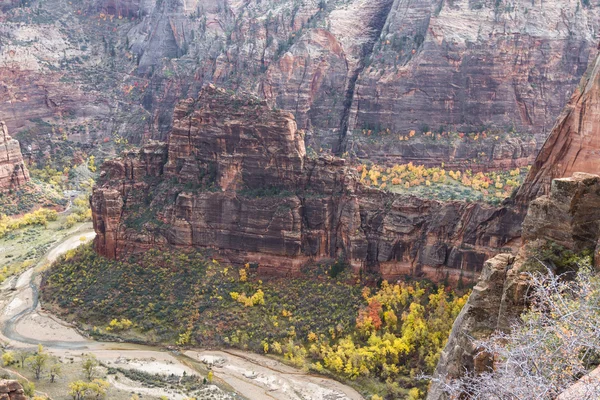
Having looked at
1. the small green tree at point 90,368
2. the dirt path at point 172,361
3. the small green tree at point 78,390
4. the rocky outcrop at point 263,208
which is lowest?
the dirt path at point 172,361

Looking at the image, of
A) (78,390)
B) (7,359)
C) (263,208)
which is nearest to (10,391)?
(78,390)

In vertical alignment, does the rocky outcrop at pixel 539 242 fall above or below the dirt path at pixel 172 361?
above

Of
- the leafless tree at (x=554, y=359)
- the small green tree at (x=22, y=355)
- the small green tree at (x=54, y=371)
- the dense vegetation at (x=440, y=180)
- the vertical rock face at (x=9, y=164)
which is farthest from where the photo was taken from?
the vertical rock face at (x=9, y=164)

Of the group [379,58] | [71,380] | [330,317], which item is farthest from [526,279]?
[379,58]

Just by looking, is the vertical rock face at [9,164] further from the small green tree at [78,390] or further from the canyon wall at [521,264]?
the canyon wall at [521,264]

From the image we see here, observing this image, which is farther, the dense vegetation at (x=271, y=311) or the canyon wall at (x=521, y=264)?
the dense vegetation at (x=271, y=311)

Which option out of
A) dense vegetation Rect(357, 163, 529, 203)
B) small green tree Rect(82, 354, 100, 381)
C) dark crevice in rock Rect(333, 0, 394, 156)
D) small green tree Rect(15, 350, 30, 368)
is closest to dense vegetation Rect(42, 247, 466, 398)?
small green tree Rect(82, 354, 100, 381)

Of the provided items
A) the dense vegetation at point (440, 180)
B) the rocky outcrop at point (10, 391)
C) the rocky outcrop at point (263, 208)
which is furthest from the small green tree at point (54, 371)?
the dense vegetation at point (440, 180)
